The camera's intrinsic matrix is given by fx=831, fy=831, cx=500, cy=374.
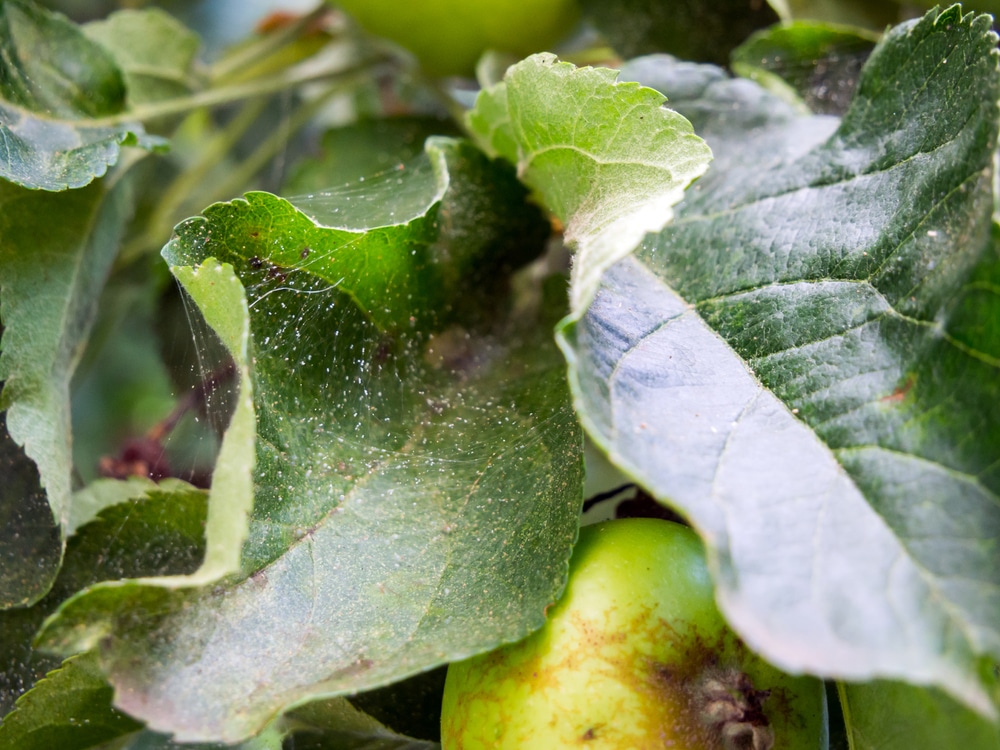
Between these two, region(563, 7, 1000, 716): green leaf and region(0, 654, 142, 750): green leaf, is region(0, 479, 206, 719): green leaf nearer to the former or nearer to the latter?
region(0, 654, 142, 750): green leaf

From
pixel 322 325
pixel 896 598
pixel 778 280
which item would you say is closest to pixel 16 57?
pixel 322 325

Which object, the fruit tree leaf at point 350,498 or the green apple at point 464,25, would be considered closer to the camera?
the fruit tree leaf at point 350,498

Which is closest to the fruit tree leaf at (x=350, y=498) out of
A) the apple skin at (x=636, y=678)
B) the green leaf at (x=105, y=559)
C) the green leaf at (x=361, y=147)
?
the apple skin at (x=636, y=678)

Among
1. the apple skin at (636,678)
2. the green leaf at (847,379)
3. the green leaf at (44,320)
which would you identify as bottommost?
the apple skin at (636,678)

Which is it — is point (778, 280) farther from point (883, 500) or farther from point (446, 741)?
point (446, 741)

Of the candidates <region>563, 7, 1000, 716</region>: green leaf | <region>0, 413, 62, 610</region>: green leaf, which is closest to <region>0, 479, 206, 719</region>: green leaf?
<region>0, 413, 62, 610</region>: green leaf

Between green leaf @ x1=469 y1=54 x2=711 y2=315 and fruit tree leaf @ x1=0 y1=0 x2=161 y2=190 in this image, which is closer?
green leaf @ x1=469 y1=54 x2=711 y2=315

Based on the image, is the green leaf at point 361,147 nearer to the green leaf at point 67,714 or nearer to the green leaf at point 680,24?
the green leaf at point 680,24
